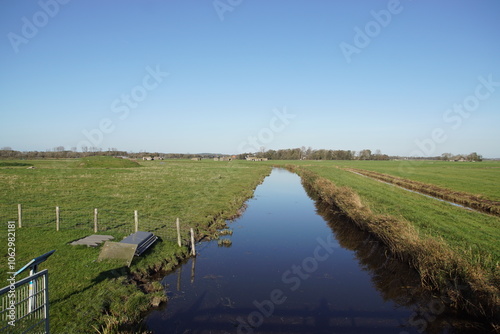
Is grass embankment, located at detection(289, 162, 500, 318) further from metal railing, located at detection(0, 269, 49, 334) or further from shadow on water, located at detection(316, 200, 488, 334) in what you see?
metal railing, located at detection(0, 269, 49, 334)

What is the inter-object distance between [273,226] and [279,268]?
802 cm

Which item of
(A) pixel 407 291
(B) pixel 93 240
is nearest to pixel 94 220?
(B) pixel 93 240

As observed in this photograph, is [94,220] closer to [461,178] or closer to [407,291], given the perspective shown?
[407,291]

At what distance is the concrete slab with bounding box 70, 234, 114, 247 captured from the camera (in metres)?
13.0

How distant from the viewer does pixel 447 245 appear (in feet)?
39.0

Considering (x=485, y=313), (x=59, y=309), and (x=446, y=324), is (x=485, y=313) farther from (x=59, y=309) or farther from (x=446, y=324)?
(x=59, y=309)

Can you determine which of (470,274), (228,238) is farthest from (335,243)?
(470,274)

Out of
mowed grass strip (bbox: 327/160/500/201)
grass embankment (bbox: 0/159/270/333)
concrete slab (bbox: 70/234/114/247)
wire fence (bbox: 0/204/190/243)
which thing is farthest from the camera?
mowed grass strip (bbox: 327/160/500/201)

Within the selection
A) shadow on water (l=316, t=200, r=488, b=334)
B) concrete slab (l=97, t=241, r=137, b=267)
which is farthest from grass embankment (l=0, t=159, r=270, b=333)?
shadow on water (l=316, t=200, r=488, b=334)

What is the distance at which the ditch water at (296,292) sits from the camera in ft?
29.4

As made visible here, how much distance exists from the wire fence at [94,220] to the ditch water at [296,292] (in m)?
3.26

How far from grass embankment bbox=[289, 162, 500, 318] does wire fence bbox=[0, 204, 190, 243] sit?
39.2 feet

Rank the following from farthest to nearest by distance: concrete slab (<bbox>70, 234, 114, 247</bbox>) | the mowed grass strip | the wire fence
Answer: the mowed grass strip → the wire fence → concrete slab (<bbox>70, 234, 114, 247</bbox>)

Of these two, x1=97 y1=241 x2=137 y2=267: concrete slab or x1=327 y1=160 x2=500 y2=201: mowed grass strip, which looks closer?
x1=97 y1=241 x2=137 y2=267: concrete slab
